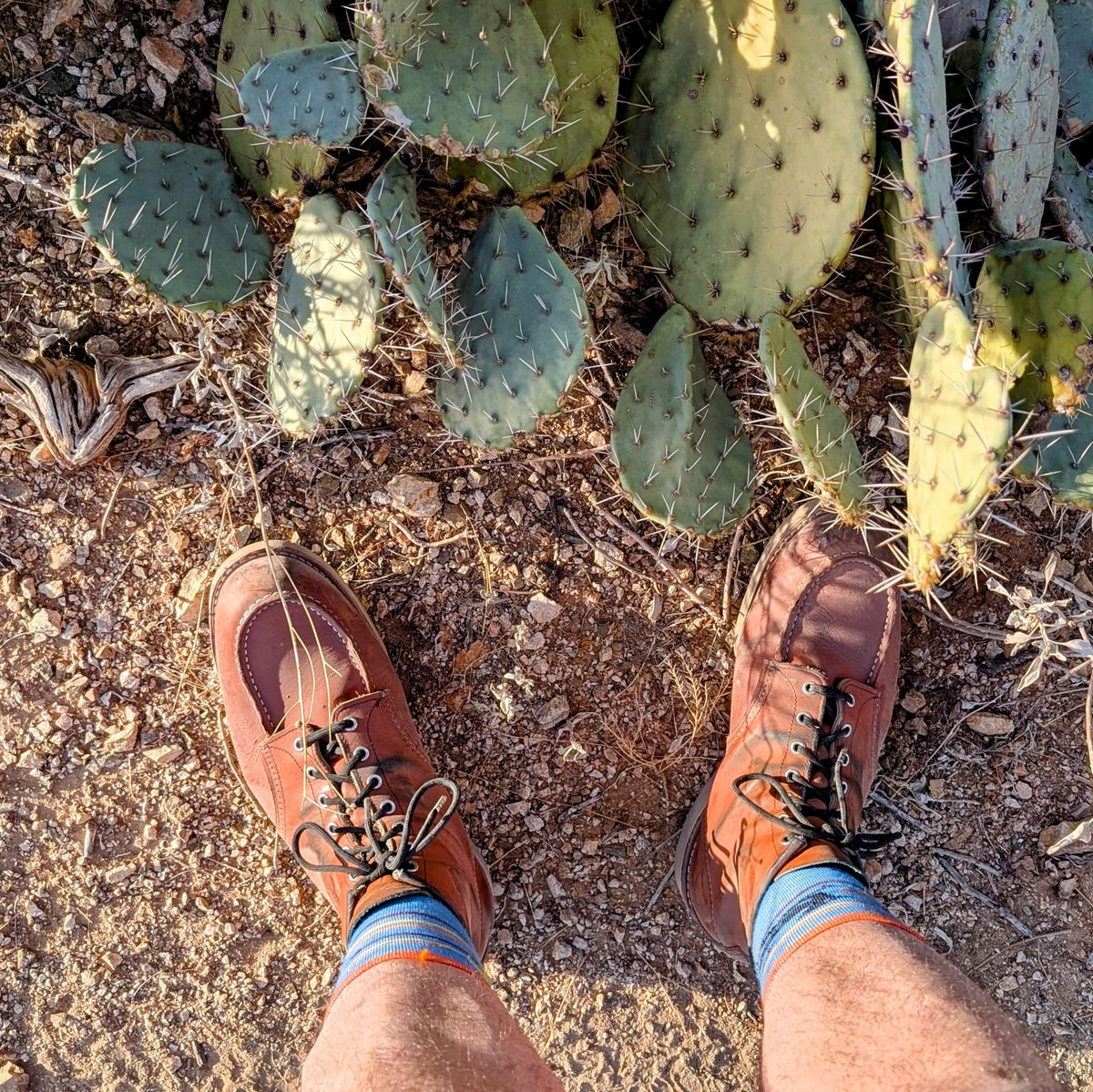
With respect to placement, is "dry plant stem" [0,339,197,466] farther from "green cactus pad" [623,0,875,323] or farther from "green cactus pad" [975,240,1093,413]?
"green cactus pad" [975,240,1093,413]

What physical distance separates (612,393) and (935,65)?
0.76 metres

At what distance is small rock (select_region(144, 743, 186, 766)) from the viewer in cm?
175

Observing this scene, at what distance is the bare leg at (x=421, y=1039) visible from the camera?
1.17m

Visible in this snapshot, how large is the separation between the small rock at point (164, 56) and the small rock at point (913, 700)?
1.82 meters

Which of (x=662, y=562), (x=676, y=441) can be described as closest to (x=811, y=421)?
(x=676, y=441)

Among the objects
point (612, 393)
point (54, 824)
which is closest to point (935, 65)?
point (612, 393)

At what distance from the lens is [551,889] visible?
1804mm

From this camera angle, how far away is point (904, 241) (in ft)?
4.29

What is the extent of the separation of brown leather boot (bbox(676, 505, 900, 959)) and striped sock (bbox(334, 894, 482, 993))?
49 cm

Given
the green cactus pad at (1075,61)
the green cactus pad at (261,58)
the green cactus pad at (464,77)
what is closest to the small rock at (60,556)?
the green cactus pad at (261,58)

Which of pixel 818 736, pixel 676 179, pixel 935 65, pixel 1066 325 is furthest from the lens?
pixel 818 736

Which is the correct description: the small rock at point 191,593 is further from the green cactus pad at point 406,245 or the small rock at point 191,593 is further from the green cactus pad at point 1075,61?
the green cactus pad at point 1075,61

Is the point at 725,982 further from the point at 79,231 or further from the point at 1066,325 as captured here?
the point at 79,231

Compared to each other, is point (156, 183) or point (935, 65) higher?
point (935, 65)
